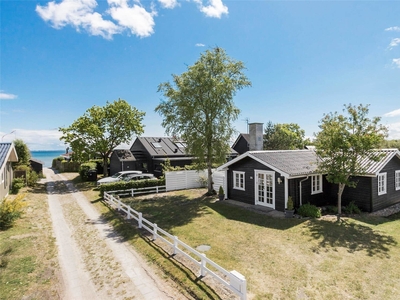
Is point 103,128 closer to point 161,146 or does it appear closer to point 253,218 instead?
point 161,146

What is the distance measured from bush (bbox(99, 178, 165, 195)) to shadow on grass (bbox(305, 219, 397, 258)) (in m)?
13.7

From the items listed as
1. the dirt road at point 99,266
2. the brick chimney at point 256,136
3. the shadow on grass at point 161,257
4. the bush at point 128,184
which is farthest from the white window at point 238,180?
the dirt road at point 99,266

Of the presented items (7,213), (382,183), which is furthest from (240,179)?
(7,213)

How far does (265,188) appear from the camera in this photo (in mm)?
15422

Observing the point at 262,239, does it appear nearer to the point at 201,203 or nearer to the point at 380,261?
the point at 380,261

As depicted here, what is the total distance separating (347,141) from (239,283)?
403 inches

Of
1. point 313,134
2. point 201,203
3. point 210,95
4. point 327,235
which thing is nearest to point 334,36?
point 313,134

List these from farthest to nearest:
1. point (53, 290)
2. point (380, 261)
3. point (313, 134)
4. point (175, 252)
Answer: point (313, 134), point (175, 252), point (380, 261), point (53, 290)

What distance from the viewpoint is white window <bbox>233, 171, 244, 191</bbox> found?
56.4 feet

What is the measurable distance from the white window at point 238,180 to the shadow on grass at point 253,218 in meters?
1.77

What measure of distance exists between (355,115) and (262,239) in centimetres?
835

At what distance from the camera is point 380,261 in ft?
26.2

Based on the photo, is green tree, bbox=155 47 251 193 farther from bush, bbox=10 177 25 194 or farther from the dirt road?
bush, bbox=10 177 25 194

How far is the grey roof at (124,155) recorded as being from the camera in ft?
94.5
